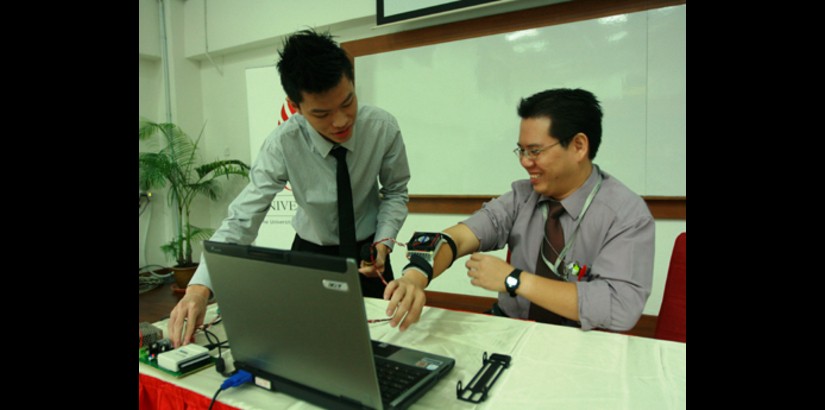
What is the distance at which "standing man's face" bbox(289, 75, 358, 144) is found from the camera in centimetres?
148

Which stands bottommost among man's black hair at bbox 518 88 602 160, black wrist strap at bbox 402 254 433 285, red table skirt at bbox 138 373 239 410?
red table skirt at bbox 138 373 239 410

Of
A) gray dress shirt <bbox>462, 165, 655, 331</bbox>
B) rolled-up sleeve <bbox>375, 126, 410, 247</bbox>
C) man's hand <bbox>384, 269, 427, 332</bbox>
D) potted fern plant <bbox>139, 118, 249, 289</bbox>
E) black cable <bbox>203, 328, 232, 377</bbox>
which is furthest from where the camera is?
potted fern plant <bbox>139, 118, 249, 289</bbox>

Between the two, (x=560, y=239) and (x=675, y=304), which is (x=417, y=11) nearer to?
(x=560, y=239)

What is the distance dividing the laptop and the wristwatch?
0.41m

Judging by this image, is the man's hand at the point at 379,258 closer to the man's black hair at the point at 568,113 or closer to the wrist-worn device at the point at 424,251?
the wrist-worn device at the point at 424,251

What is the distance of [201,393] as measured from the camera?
2.61 feet

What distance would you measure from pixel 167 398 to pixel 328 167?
45.2 inches

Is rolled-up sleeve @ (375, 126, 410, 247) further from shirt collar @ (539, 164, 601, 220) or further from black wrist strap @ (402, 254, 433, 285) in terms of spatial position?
shirt collar @ (539, 164, 601, 220)

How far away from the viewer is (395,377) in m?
0.78

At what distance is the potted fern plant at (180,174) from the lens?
12.7ft

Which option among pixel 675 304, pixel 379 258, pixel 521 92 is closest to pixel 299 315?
pixel 379 258

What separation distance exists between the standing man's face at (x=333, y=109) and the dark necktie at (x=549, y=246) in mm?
807

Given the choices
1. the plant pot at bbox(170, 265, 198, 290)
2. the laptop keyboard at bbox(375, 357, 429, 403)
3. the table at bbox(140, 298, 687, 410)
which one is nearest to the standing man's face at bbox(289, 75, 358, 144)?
the table at bbox(140, 298, 687, 410)
